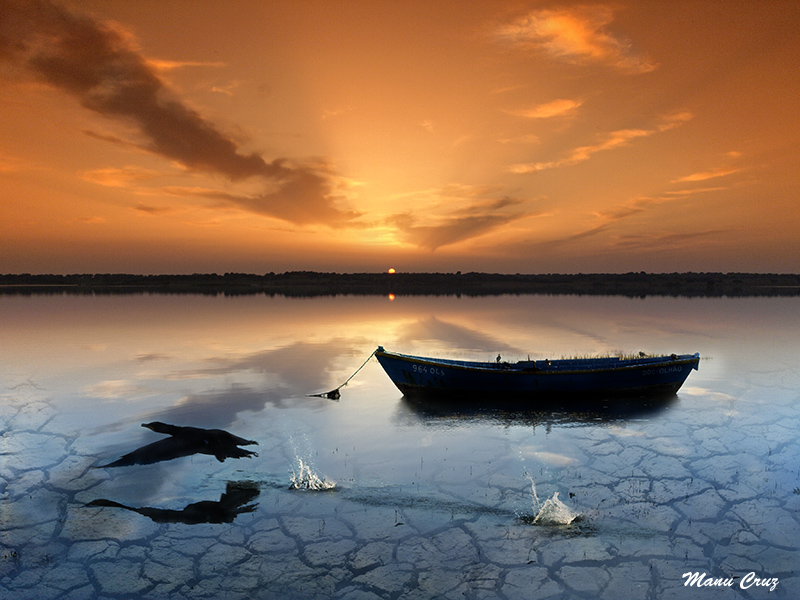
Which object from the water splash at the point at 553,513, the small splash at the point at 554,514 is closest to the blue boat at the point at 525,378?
the water splash at the point at 553,513

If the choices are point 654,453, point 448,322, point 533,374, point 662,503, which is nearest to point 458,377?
point 533,374

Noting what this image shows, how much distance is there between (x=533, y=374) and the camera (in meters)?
17.3

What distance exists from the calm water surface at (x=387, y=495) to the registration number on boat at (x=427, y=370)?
1.26 metres

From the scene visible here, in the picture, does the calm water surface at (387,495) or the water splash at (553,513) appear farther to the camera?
the water splash at (553,513)

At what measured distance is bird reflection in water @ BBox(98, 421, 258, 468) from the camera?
11.7m

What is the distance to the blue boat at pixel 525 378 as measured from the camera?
57.0 ft

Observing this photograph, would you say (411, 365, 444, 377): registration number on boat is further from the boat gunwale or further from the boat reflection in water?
the boat reflection in water

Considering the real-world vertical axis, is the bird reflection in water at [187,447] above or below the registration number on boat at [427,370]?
below

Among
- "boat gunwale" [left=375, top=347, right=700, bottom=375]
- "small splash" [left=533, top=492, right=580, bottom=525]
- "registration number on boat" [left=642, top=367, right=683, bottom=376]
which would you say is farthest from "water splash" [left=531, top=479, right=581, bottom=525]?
"registration number on boat" [left=642, top=367, right=683, bottom=376]

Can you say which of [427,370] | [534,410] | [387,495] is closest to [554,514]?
[387,495]

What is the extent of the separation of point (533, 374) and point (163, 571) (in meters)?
13.4

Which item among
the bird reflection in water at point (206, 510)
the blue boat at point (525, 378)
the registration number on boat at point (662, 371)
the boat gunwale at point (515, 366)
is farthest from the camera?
the registration number on boat at point (662, 371)

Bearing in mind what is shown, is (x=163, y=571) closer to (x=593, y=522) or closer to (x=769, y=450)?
(x=593, y=522)

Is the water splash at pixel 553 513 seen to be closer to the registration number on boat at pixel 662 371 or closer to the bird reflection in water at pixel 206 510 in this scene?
the bird reflection in water at pixel 206 510
